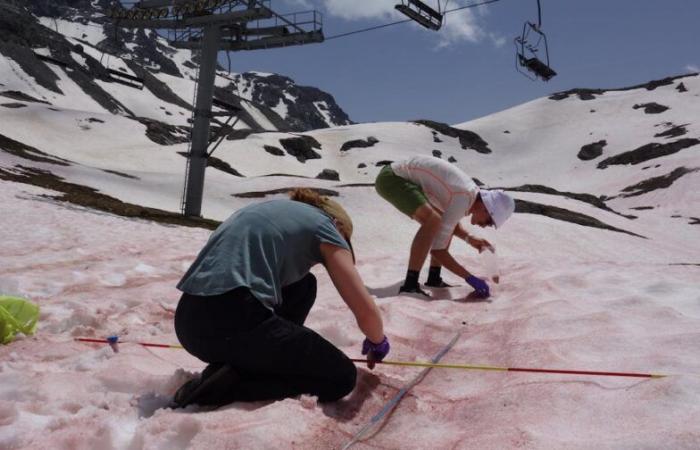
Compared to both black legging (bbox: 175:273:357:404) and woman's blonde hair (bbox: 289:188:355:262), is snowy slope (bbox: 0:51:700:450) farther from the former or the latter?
woman's blonde hair (bbox: 289:188:355:262)

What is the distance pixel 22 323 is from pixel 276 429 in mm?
2765

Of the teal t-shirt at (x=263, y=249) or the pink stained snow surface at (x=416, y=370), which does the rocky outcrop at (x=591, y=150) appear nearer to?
the pink stained snow surface at (x=416, y=370)

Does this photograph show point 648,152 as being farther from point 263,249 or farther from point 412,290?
point 263,249

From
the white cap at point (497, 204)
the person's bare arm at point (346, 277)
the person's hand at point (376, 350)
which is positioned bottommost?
the person's hand at point (376, 350)

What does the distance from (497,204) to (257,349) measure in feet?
14.5

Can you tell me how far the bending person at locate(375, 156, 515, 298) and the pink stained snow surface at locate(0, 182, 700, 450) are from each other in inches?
16.9

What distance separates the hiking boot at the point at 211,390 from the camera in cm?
301

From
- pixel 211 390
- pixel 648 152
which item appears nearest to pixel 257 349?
pixel 211 390

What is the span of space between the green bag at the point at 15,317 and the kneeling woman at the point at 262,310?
173 centimetres

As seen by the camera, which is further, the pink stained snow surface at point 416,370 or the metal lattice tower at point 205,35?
the metal lattice tower at point 205,35

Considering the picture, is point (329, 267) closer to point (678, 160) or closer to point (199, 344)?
point (199, 344)

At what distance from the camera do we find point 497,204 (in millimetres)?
6691

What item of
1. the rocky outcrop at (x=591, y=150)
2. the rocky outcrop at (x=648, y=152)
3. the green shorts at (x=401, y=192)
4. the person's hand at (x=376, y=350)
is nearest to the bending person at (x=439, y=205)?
the green shorts at (x=401, y=192)

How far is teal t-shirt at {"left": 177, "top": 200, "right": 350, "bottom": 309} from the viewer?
10.1ft
